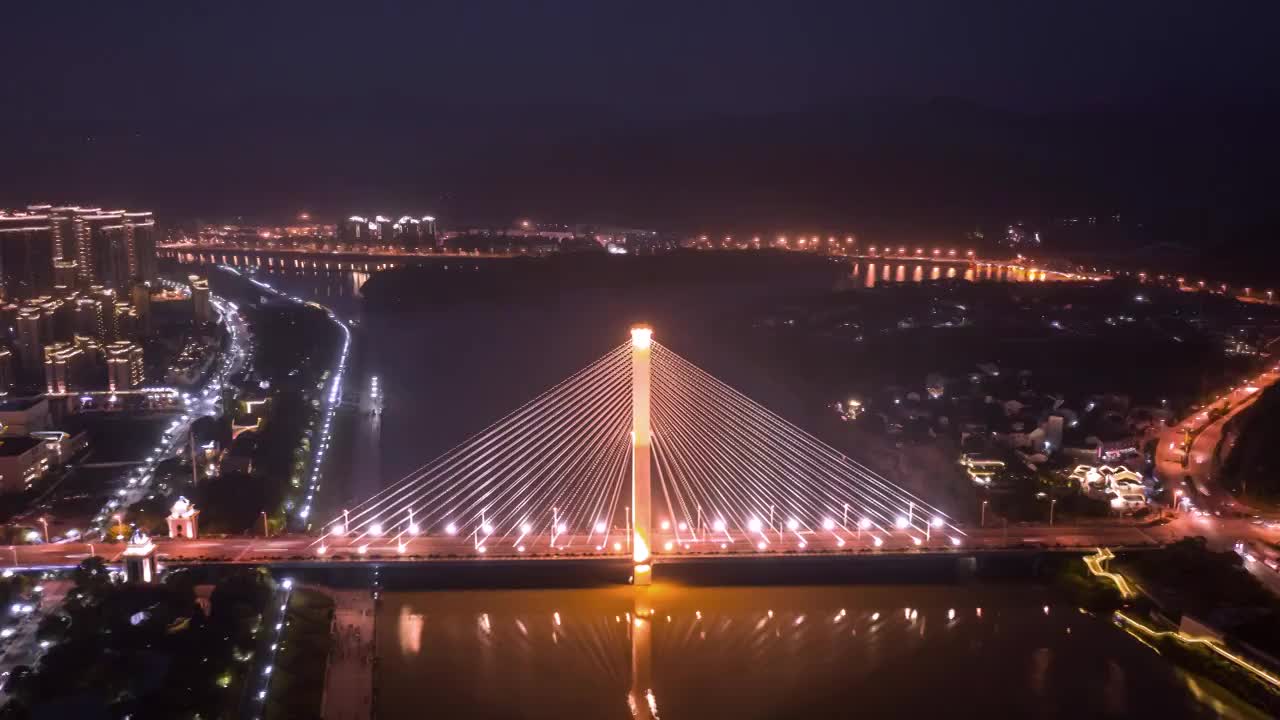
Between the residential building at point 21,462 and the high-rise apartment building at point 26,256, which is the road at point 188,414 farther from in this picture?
the high-rise apartment building at point 26,256

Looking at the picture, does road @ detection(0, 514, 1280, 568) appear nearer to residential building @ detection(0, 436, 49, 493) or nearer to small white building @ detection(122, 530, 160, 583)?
small white building @ detection(122, 530, 160, 583)

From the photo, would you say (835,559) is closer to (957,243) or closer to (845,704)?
(845,704)

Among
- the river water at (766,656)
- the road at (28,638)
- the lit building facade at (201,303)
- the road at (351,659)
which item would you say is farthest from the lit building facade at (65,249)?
the river water at (766,656)

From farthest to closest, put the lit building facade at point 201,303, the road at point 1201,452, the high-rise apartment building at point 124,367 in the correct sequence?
1. the lit building facade at point 201,303
2. the high-rise apartment building at point 124,367
3. the road at point 1201,452

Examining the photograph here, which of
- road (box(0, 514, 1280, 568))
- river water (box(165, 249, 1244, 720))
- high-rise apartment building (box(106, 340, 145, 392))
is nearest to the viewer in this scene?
river water (box(165, 249, 1244, 720))

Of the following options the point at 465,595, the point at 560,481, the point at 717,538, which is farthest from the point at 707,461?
the point at 465,595

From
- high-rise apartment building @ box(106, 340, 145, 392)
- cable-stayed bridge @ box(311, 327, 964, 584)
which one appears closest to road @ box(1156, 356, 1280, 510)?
cable-stayed bridge @ box(311, 327, 964, 584)

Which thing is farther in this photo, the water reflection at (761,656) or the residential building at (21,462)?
the residential building at (21,462)

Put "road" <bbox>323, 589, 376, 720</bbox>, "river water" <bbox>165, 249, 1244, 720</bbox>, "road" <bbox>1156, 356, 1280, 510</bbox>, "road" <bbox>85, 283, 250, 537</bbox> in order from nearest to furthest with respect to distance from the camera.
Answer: "road" <bbox>323, 589, 376, 720</bbox>, "river water" <bbox>165, 249, 1244, 720</bbox>, "road" <bbox>1156, 356, 1280, 510</bbox>, "road" <bbox>85, 283, 250, 537</bbox>
